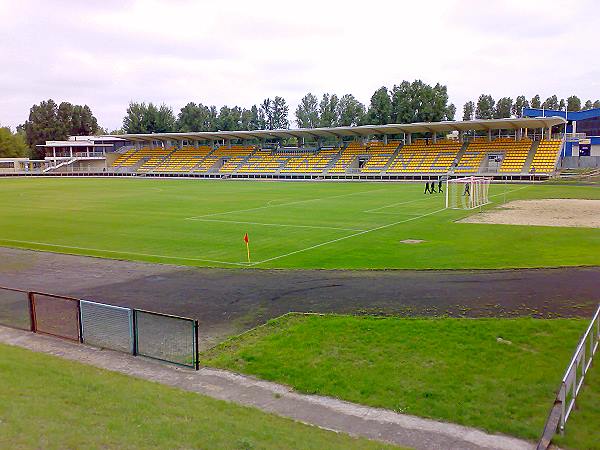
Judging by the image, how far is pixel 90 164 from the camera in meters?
111

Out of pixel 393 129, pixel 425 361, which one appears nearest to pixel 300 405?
pixel 425 361

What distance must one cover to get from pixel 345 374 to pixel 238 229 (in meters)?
21.3

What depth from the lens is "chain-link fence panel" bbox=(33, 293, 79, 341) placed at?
1332 centimetres

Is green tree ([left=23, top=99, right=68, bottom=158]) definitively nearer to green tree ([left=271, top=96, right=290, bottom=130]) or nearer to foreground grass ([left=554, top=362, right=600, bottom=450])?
green tree ([left=271, top=96, right=290, bottom=130])

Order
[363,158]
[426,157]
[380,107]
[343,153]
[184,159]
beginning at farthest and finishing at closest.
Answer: [380,107] → [184,159] → [343,153] → [363,158] → [426,157]

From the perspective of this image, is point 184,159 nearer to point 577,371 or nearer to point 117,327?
point 117,327

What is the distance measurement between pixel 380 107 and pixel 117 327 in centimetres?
10325

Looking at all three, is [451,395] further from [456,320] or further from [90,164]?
[90,164]

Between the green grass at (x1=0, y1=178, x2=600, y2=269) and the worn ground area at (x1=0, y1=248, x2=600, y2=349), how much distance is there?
170 cm

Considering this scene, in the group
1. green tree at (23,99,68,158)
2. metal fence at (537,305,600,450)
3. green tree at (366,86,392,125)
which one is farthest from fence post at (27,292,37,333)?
green tree at (23,99,68,158)

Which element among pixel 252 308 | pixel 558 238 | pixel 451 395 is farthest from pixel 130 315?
pixel 558 238

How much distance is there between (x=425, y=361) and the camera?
11.4 m

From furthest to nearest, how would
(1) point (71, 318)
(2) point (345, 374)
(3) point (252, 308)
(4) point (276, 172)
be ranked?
(4) point (276, 172), (3) point (252, 308), (1) point (71, 318), (2) point (345, 374)

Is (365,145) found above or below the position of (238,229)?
above
